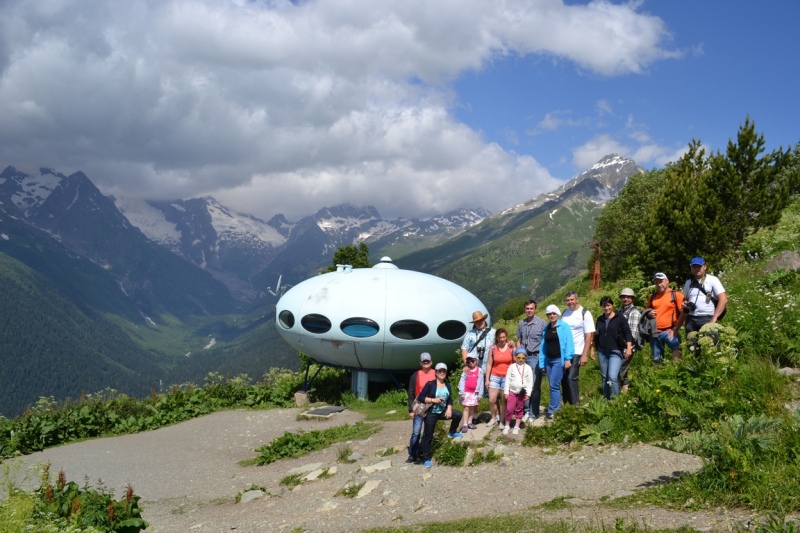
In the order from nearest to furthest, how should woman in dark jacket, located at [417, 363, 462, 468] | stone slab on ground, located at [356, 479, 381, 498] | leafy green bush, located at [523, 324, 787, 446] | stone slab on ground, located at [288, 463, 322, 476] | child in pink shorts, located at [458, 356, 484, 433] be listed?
A: leafy green bush, located at [523, 324, 787, 446] < stone slab on ground, located at [356, 479, 381, 498] < woman in dark jacket, located at [417, 363, 462, 468] < child in pink shorts, located at [458, 356, 484, 433] < stone slab on ground, located at [288, 463, 322, 476]

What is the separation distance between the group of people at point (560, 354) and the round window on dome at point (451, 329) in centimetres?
937

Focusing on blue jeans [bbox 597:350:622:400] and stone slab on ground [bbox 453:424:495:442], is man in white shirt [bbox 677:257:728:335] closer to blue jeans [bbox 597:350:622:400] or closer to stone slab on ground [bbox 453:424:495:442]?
blue jeans [bbox 597:350:622:400]

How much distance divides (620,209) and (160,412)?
126 feet

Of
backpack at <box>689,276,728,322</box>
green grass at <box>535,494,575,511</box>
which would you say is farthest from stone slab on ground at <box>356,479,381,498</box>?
backpack at <box>689,276,728,322</box>

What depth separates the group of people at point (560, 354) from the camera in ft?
30.8

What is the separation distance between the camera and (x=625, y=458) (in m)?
7.60

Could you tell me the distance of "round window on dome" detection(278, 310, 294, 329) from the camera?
21344mm

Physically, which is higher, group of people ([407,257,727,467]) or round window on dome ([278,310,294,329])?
round window on dome ([278,310,294,329])

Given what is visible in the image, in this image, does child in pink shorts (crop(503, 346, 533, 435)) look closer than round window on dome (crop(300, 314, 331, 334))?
Yes

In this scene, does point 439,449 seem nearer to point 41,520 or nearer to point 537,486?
point 537,486

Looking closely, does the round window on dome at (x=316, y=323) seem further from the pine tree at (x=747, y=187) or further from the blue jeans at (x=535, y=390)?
the pine tree at (x=747, y=187)

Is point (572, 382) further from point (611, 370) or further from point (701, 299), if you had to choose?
point (701, 299)

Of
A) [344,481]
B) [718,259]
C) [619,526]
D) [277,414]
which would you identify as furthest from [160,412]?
[718,259]

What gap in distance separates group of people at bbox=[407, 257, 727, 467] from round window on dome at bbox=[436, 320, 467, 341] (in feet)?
30.8
